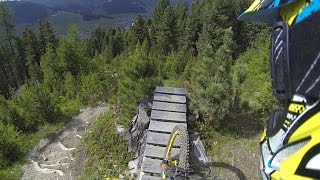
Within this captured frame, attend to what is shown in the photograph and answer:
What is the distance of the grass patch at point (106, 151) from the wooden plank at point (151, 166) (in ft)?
8.26

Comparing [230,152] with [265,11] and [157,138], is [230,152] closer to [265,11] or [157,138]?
[157,138]

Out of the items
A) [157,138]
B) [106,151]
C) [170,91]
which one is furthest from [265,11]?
[106,151]

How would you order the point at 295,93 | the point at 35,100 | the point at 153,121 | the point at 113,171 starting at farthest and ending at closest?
1. the point at 35,100
2. the point at 113,171
3. the point at 153,121
4. the point at 295,93

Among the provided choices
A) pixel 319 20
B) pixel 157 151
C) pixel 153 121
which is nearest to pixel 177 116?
pixel 153 121

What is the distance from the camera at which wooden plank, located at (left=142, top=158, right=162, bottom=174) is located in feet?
34.1

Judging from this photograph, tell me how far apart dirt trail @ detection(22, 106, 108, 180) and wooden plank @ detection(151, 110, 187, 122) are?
4295 millimetres

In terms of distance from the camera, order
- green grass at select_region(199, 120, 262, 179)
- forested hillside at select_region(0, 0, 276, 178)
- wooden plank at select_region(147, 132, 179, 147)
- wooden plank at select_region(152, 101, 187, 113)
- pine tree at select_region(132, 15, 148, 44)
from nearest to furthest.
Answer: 1. green grass at select_region(199, 120, 262, 179)
2. wooden plank at select_region(147, 132, 179, 147)
3. forested hillside at select_region(0, 0, 276, 178)
4. wooden plank at select_region(152, 101, 187, 113)
5. pine tree at select_region(132, 15, 148, 44)

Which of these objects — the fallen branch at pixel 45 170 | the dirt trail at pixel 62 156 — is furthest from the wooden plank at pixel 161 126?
the fallen branch at pixel 45 170

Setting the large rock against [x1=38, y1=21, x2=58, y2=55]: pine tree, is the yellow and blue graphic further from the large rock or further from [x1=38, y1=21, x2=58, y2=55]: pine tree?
[x1=38, y1=21, x2=58, y2=55]: pine tree

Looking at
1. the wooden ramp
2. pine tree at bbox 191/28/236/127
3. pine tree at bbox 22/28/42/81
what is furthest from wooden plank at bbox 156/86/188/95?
pine tree at bbox 22/28/42/81

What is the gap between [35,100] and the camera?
1870 cm

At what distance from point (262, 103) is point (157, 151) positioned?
4.20m

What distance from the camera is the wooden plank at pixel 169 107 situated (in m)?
12.4

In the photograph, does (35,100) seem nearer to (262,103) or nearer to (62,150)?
(62,150)
